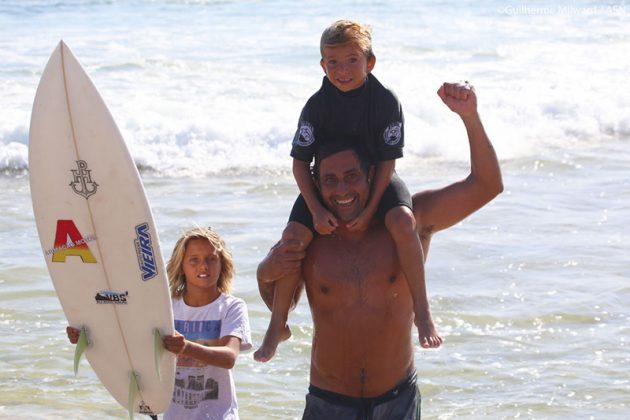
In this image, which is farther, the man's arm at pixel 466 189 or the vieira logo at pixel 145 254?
the vieira logo at pixel 145 254

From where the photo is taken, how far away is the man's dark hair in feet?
13.6

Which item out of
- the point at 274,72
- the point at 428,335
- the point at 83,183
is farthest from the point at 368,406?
the point at 274,72


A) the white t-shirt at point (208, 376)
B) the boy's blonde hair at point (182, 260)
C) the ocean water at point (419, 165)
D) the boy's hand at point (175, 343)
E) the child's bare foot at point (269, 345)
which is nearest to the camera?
the child's bare foot at point (269, 345)

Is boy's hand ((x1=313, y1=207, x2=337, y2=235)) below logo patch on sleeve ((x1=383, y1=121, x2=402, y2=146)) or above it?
below

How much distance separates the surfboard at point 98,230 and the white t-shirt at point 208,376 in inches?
3.4

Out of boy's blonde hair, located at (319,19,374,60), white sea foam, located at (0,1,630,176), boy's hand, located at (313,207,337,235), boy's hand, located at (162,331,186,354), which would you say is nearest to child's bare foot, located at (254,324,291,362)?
boy's hand, located at (162,331,186,354)

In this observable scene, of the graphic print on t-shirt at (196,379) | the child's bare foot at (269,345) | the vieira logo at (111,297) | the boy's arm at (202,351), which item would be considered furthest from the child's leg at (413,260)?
the vieira logo at (111,297)

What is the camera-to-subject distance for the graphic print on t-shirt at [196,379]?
4547 millimetres

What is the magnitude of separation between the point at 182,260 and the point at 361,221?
0.85 metres

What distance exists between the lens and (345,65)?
4211 mm

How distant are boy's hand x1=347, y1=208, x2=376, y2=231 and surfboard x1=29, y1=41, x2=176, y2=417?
743mm

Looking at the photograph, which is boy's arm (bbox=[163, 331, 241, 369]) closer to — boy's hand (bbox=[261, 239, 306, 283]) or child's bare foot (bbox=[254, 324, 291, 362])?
child's bare foot (bbox=[254, 324, 291, 362])

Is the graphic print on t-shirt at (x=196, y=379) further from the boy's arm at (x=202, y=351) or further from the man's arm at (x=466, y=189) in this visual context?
the man's arm at (x=466, y=189)

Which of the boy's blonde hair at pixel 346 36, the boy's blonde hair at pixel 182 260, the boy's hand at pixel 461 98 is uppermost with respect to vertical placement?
the boy's blonde hair at pixel 346 36
